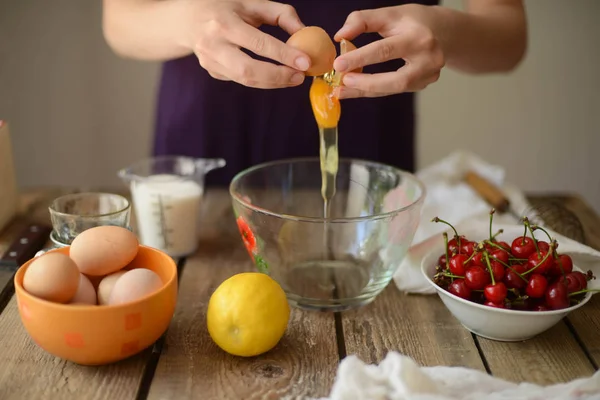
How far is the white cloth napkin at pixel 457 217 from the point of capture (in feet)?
3.34

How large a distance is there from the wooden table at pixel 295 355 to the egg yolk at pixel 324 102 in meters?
0.28

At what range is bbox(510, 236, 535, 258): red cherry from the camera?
90 cm

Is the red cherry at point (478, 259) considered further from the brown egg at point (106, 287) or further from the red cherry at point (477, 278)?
the brown egg at point (106, 287)

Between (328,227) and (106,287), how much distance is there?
41cm

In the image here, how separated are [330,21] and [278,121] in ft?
0.79

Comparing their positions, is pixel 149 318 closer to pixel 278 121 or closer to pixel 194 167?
pixel 194 167

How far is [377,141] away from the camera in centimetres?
149

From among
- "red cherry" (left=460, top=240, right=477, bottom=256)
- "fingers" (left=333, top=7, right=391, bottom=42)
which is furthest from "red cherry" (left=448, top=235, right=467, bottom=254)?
"fingers" (left=333, top=7, right=391, bottom=42)

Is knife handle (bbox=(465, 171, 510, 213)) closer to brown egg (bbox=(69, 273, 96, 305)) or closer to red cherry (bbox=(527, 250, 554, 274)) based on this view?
red cherry (bbox=(527, 250, 554, 274))

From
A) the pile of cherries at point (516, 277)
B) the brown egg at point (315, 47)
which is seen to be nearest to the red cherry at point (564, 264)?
the pile of cherries at point (516, 277)

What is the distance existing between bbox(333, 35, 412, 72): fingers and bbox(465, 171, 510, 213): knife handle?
0.45 meters

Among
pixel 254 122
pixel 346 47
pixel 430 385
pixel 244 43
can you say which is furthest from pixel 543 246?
pixel 254 122

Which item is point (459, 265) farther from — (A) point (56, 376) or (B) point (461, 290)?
(A) point (56, 376)

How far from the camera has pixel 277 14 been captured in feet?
3.35
